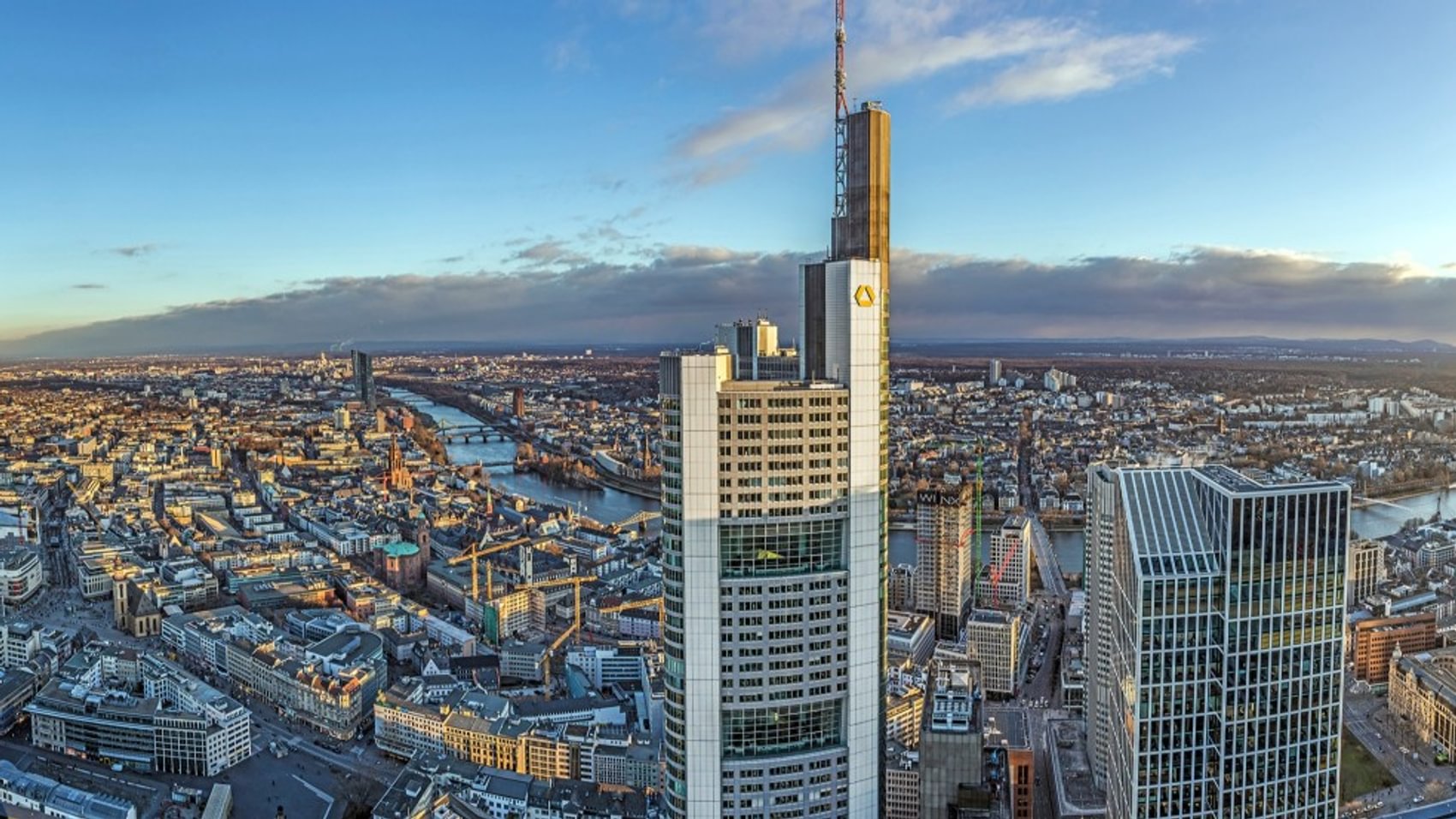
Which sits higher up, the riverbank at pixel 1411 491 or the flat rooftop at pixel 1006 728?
the riverbank at pixel 1411 491

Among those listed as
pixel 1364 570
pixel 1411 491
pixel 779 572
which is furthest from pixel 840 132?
pixel 1411 491

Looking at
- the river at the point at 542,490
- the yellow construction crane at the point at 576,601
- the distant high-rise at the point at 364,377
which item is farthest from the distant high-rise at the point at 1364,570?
the distant high-rise at the point at 364,377

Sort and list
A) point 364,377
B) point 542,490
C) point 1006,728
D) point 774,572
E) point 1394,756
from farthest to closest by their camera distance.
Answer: point 364,377 → point 542,490 → point 1006,728 → point 1394,756 → point 774,572

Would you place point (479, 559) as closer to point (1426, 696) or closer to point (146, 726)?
point (146, 726)

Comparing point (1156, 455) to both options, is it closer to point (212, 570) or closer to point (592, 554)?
point (592, 554)

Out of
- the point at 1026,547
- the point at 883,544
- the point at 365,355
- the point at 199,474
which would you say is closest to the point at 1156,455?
the point at 1026,547

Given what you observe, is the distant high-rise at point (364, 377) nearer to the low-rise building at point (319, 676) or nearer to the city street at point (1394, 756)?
the low-rise building at point (319, 676)

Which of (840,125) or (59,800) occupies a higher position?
(840,125)

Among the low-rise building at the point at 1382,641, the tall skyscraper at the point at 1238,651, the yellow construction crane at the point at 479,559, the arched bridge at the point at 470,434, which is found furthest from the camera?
the arched bridge at the point at 470,434
